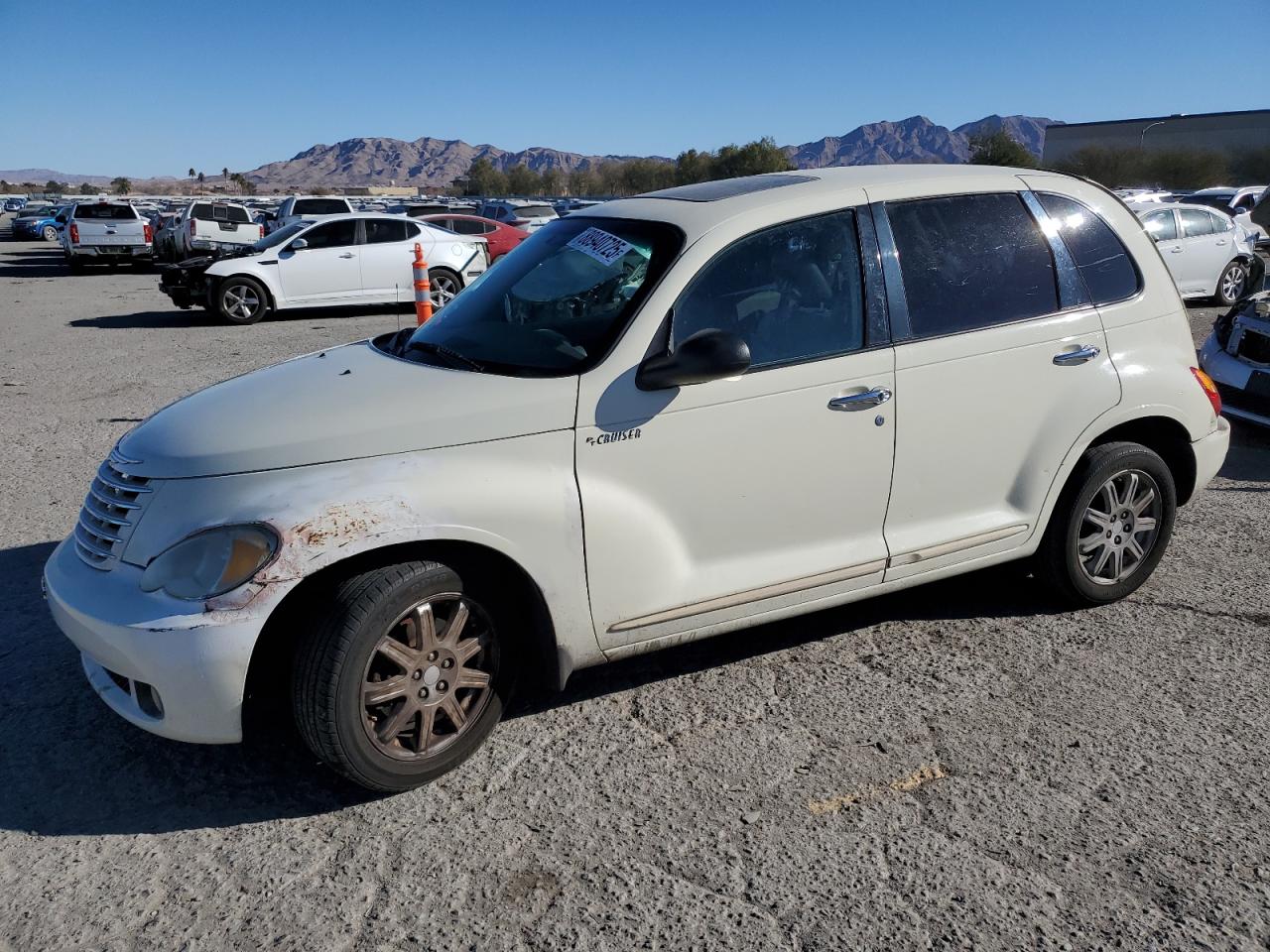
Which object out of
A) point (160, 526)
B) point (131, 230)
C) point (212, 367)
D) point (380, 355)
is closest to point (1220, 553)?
point (380, 355)

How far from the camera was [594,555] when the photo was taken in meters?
3.30

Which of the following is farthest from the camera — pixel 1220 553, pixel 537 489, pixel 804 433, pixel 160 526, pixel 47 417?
pixel 47 417

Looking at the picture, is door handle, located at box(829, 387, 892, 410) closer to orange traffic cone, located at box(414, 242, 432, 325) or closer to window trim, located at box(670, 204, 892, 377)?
window trim, located at box(670, 204, 892, 377)

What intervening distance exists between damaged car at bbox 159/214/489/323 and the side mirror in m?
12.2

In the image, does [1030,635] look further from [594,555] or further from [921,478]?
[594,555]

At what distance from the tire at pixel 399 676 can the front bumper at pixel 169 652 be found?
7.6 inches

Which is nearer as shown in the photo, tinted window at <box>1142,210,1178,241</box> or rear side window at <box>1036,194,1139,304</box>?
rear side window at <box>1036,194,1139,304</box>

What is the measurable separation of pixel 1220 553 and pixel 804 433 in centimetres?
294

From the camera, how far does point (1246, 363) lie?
7656mm

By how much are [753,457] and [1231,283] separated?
16.4 metres

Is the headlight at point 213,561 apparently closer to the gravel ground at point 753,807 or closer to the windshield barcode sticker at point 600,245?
the gravel ground at point 753,807

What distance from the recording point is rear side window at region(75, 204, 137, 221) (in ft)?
85.5

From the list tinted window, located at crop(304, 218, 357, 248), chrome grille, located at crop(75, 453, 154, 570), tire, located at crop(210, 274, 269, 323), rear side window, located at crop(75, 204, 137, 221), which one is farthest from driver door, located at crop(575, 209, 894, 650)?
rear side window, located at crop(75, 204, 137, 221)

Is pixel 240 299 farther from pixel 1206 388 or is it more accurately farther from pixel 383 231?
pixel 1206 388
